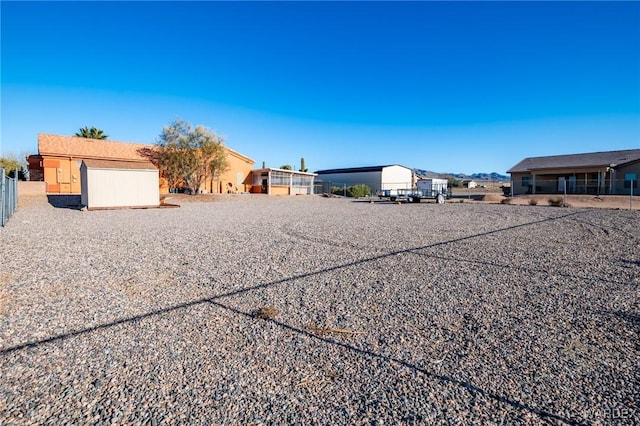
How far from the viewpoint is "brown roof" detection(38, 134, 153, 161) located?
2583 cm

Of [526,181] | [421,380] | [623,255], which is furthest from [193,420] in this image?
[526,181]

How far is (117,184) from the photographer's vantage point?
17797mm

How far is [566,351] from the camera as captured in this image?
10.1 ft

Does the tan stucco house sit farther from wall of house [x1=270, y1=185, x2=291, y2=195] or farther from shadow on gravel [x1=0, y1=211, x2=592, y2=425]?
shadow on gravel [x1=0, y1=211, x2=592, y2=425]

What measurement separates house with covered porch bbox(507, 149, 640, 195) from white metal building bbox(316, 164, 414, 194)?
1385cm

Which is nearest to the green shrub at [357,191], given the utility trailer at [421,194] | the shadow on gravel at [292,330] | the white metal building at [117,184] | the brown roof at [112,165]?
the utility trailer at [421,194]

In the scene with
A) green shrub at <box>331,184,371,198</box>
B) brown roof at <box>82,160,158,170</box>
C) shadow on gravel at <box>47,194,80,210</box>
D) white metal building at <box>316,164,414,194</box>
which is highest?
white metal building at <box>316,164,414,194</box>

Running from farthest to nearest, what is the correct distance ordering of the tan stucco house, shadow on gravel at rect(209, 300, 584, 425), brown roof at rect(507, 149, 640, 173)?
brown roof at rect(507, 149, 640, 173) < the tan stucco house < shadow on gravel at rect(209, 300, 584, 425)

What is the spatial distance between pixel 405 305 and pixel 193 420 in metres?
2.83

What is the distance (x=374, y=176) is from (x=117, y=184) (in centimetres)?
3621

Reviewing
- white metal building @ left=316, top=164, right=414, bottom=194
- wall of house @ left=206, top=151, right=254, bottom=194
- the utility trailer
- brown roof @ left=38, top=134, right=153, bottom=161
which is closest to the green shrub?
white metal building @ left=316, top=164, right=414, bottom=194

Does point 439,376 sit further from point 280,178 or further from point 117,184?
point 280,178

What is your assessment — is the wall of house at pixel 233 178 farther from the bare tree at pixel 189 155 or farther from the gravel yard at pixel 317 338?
the gravel yard at pixel 317 338

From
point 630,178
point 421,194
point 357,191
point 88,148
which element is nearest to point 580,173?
point 630,178
